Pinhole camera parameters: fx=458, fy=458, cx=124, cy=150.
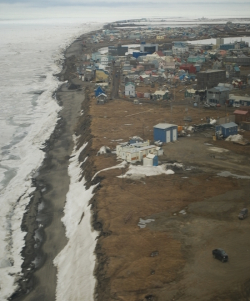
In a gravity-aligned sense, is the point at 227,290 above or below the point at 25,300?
above

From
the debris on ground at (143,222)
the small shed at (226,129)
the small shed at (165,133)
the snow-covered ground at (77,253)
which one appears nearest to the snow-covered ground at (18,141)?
the snow-covered ground at (77,253)

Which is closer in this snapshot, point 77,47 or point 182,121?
point 182,121

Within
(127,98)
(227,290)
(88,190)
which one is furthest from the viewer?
(127,98)

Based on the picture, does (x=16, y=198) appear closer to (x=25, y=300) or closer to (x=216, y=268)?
(x=25, y=300)

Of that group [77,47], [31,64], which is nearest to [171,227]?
[31,64]

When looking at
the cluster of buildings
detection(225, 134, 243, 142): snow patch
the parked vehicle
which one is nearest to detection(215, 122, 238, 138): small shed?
the cluster of buildings

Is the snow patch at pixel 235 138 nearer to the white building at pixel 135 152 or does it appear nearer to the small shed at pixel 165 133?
the small shed at pixel 165 133

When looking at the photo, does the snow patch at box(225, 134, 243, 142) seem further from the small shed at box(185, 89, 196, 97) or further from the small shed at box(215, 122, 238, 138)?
the small shed at box(185, 89, 196, 97)
